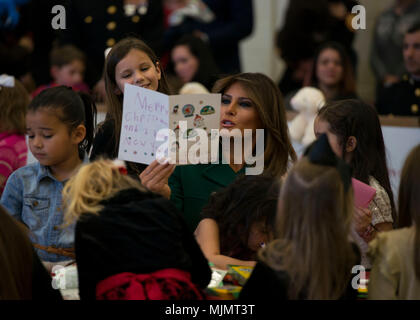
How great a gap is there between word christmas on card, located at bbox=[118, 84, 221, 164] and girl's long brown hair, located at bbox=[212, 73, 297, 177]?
1.77 feet

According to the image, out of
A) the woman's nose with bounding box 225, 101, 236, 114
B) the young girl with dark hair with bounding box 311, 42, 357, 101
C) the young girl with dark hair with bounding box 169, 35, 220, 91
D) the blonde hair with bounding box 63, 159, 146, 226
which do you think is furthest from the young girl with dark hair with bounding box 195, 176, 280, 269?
the young girl with dark hair with bounding box 169, 35, 220, 91

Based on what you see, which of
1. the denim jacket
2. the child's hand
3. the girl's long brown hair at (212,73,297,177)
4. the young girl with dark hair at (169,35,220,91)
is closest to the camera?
the child's hand

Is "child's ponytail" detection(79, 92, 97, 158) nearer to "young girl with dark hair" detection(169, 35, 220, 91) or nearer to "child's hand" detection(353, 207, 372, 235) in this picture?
"child's hand" detection(353, 207, 372, 235)

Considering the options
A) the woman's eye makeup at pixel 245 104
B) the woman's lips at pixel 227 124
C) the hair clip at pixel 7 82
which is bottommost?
the woman's lips at pixel 227 124

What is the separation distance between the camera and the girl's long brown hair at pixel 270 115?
134 inches

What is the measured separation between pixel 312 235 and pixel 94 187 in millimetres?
745

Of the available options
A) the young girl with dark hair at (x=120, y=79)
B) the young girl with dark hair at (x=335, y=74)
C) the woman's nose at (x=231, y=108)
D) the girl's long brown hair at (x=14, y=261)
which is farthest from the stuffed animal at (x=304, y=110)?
the girl's long brown hair at (x=14, y=261)

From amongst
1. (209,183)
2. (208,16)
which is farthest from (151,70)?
(208,16)

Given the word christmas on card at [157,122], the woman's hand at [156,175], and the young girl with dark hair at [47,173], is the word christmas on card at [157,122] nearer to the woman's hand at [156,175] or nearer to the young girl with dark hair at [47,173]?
the woman's hand at [156,175]

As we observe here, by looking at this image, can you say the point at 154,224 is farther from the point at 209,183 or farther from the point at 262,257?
the point at 209,183

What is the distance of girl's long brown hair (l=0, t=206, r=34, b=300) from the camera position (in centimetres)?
216

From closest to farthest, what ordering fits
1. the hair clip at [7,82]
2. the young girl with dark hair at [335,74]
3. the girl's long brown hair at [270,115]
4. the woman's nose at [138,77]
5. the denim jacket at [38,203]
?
1. the denim jacket at [38,203]
2. the woman's nose at [138,77]
3. the girl's long brown hair at [270,115]
4. the hair clip at [7,82]
5. the young girl with dark hair at [335,74]

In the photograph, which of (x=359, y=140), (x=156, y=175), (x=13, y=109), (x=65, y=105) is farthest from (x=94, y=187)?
(x=13, y=109)

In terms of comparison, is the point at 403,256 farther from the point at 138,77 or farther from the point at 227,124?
the point at 138,77
